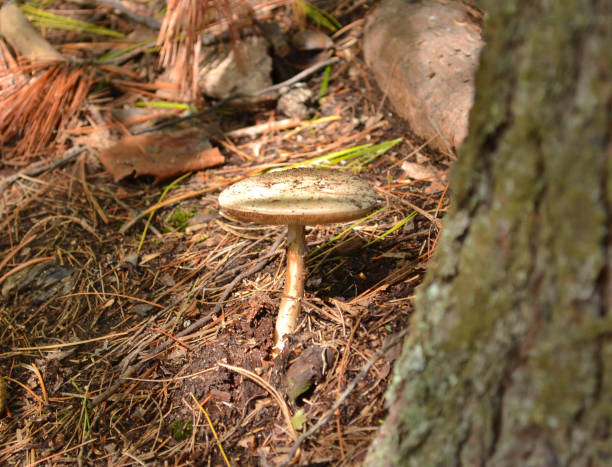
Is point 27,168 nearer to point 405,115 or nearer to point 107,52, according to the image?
point 107,52

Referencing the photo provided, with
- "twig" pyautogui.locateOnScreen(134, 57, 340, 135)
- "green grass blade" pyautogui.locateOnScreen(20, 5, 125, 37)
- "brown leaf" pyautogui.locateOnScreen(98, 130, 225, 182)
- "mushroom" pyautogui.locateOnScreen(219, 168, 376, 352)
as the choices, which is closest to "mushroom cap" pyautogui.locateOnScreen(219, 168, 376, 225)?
"mushroom" pyautogui.locateOnScreen(219, 168, 376, 352)

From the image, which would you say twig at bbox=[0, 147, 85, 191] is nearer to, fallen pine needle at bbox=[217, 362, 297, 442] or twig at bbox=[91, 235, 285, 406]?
twig at bbox=[91, 235, 285, 406]

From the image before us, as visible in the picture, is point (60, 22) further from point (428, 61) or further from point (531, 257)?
point (531, 257)

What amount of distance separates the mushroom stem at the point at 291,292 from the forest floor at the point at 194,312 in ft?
0.15

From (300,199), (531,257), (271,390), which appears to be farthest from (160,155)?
(531,257)

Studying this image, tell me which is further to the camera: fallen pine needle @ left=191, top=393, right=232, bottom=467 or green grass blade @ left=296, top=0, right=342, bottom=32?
green grass blade @ left=296, top=0, right=342, bottom=32

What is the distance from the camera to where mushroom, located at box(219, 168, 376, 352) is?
1.60 metres

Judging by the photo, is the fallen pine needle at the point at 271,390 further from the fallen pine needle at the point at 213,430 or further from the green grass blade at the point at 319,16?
the green grass blade at the point at 319,16

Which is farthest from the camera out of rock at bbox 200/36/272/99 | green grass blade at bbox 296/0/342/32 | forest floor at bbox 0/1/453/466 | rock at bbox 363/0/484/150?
green grass blade at bbox 296/0/342/32

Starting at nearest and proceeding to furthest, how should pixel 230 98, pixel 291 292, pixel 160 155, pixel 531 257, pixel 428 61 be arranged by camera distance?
pixel 531 257, pixel 291 292, pixel 428 61, pixel 160 155, pixel 230 98

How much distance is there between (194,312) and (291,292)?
0.54 m

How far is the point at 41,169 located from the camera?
339cm

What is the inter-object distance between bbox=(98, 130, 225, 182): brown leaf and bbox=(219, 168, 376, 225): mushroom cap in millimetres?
1557

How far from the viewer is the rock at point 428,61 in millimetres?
2805
